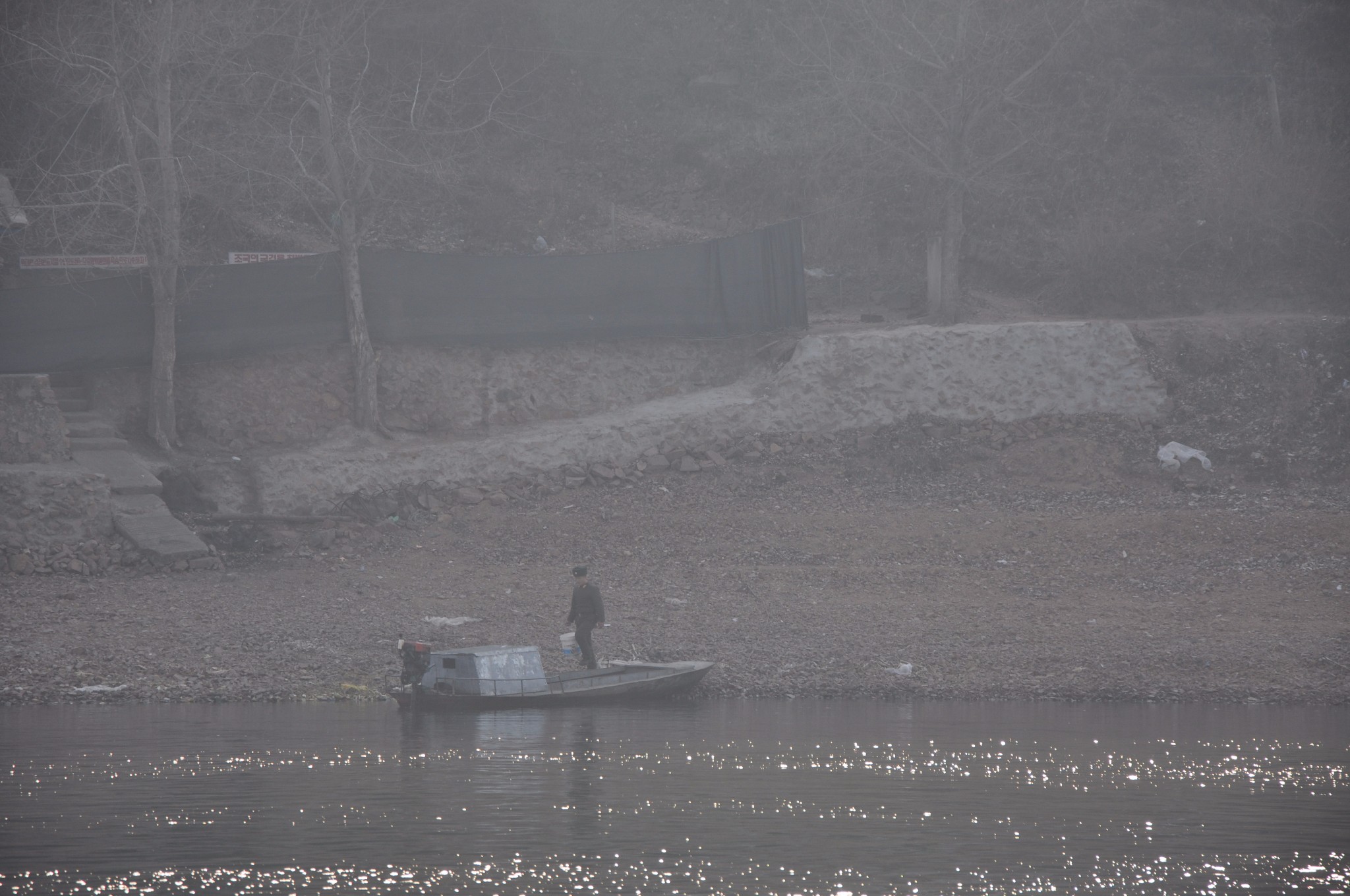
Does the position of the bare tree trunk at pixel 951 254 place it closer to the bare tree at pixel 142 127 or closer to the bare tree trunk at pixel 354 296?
the bare tree trunk at pixel 354 296

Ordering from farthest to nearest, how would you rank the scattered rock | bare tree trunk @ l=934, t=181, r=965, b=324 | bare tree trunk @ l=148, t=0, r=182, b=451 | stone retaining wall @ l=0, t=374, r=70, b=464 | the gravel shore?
bare tree trunk @ l=934, t=181, r=965, b=324
the scattered rock
bare tree trunk @ l=148, t=0, r=182, b=451
stone retaining wall @ l=0, t=374, r=70, b=464
the gravel shore

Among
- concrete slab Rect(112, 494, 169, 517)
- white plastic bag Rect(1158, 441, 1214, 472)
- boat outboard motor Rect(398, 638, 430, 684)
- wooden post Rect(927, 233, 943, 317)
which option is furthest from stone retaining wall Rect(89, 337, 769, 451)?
boat outboard motor Rect(398, 638, 430, 684)

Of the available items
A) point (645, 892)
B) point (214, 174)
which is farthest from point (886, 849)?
point (214, 174)

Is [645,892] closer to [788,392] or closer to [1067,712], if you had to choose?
[1067,712]

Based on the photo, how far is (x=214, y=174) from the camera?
26.1 metres

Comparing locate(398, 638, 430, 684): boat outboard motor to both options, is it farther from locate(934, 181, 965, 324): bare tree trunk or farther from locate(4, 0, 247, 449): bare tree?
locate(934, 181, 965, 324): bare tree trunk

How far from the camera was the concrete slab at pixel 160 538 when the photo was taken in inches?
764

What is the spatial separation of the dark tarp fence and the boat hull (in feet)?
31.0

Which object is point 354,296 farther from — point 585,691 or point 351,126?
point 585,691

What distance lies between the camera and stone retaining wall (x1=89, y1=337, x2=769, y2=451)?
2242 cm

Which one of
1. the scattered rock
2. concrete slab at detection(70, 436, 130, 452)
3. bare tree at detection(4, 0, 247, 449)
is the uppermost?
bare tree at detection(4, 0, 247, 449)

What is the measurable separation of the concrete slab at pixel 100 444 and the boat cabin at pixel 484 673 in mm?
8822

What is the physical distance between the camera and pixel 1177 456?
22812mm

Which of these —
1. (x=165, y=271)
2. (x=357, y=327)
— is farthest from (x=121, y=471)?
(x=357, y=327)
